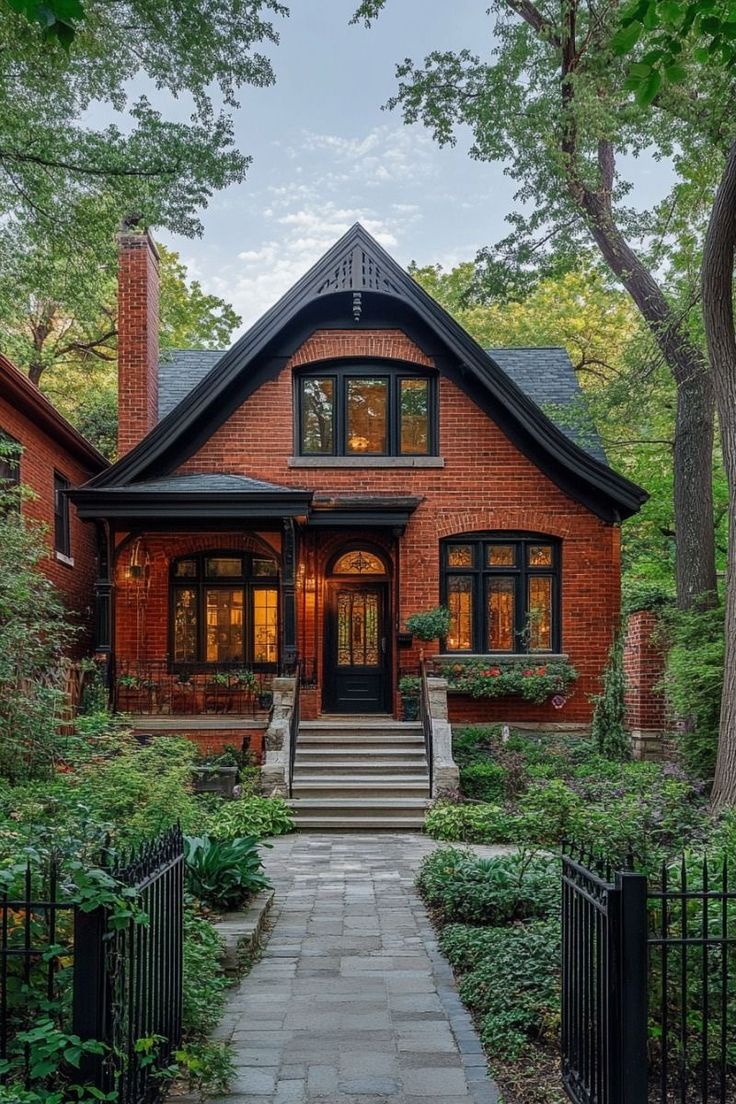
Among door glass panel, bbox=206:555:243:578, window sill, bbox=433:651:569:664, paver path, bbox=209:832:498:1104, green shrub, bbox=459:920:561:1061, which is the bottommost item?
paver path, bbox=209:832:498:1104

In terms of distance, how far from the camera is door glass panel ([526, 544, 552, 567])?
1606 cm

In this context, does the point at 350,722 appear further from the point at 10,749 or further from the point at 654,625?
the point at 10,749

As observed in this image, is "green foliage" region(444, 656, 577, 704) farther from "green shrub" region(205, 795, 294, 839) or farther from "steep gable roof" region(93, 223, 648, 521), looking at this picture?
"green shrub" region(205, 795, 294, 839)

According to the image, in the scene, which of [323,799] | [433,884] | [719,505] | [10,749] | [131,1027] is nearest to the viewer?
[131,1027]

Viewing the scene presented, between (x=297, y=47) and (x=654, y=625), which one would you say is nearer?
(x=297, y=47)

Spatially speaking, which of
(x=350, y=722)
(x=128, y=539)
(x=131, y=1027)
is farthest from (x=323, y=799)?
(x=131, y=1027)

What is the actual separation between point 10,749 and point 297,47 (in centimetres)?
827

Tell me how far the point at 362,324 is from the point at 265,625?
17.8 feet

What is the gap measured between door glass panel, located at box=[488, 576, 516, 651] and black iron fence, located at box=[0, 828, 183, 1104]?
462 inches

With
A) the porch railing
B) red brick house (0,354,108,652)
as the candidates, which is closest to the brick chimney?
red brick house (0,354,108,652)

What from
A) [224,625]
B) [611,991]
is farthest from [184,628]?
[611,991]

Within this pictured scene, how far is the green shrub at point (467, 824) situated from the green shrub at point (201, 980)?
5.09 metres

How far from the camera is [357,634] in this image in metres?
16.3

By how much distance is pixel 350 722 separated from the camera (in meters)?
14.9
